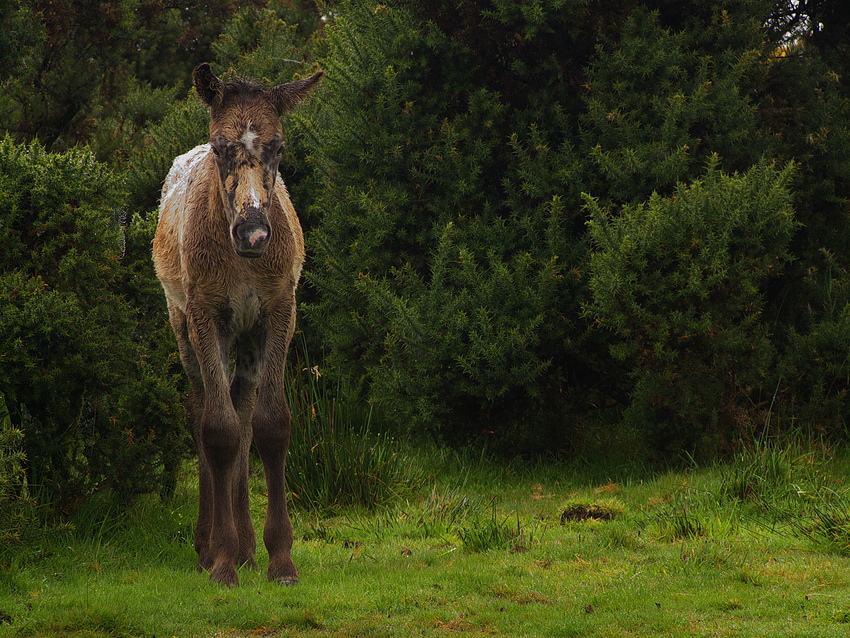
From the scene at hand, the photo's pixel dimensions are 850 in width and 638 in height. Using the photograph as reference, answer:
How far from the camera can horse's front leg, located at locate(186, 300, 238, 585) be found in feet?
21.1

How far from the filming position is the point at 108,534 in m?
7.77

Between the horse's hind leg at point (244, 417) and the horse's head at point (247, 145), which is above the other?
the horse's head at point (247, 145)

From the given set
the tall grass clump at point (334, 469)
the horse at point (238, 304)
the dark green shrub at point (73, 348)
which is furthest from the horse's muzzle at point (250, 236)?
the tall grass clump at point (334, 469)

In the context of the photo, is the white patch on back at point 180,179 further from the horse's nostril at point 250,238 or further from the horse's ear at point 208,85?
the horse's nostril at point 250,238

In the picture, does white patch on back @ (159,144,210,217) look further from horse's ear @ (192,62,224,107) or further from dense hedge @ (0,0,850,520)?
horse's ear @ (192,62,224,107)

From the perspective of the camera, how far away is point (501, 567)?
6.90 m

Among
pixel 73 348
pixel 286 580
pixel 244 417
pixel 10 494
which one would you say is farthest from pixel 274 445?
pixel 73 348

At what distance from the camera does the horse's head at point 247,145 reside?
5746 millimetres

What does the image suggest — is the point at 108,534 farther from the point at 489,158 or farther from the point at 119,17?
the point at 119,17

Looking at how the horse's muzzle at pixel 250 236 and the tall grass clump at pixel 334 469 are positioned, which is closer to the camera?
the horse's muzzle at pixel 250 236

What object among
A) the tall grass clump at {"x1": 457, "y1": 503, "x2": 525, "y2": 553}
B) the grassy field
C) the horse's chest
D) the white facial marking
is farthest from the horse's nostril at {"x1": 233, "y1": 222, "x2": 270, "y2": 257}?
the tall grass clump at {"x1": 457, "y1": 503, "x2": 525, "y2": 553}

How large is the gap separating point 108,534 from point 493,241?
563 centimetres

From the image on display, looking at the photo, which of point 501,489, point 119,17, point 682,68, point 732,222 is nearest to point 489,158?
point 682,68

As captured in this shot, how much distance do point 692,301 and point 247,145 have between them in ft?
17.5
